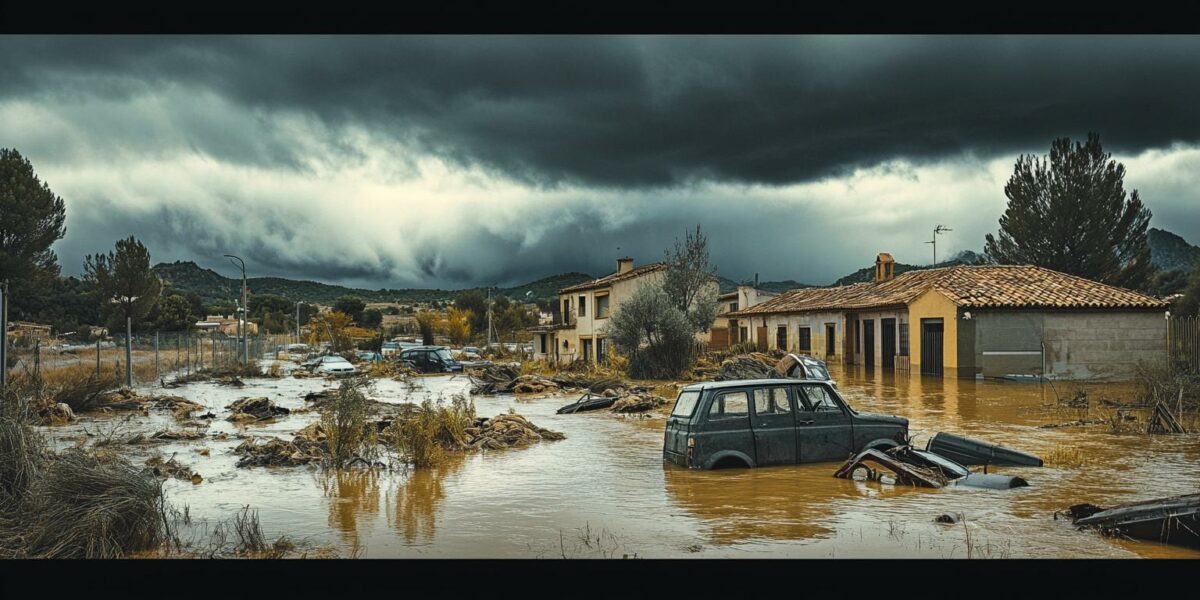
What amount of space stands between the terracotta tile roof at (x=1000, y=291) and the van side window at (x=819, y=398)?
70.8ft

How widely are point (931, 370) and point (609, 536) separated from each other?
29.5 m

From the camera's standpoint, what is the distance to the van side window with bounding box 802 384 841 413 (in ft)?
43.4

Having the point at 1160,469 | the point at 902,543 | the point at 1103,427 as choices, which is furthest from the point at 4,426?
the point at 1103,427

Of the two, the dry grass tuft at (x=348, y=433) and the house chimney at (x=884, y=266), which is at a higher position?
the house chimney at (x=884, y=266)

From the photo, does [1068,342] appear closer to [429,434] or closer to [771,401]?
[771,401]

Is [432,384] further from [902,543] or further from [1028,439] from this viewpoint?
[902,543]

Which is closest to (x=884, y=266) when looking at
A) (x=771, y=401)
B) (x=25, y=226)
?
(x=771, y=401)

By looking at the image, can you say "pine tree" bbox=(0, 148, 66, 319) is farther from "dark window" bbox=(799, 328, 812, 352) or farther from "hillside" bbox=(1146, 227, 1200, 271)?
"hillside" bbox=(1146, 227, 1200, 271)

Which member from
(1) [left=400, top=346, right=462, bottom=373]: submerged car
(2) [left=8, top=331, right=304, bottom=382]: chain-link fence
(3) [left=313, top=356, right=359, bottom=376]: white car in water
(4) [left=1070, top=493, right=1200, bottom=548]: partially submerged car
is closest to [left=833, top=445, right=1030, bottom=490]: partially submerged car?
(4) [left=1070, top=493, right=1200, bottom=548]: partially submerged car

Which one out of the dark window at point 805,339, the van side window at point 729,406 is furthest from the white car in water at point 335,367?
the van side window at point 729,406

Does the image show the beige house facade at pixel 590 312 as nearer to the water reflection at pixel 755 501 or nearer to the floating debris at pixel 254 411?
the floating debris at pixel 254 411

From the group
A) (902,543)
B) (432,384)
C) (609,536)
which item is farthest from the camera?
(432,384)

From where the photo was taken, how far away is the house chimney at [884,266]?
176ft

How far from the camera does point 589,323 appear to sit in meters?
58.8
